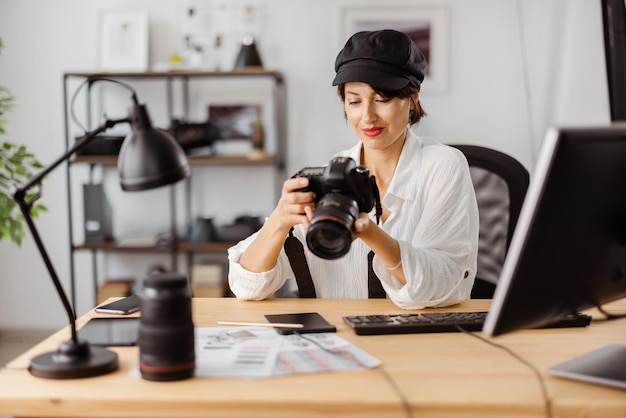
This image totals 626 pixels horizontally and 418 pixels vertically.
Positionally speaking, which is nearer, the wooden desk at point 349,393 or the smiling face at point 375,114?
the wooden desk at point 349,393

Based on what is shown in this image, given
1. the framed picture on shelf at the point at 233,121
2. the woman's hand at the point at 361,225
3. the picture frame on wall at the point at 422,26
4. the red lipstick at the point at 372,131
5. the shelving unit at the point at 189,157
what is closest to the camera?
the woman's hand at the point at 361,225

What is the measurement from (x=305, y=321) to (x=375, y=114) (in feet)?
2.09

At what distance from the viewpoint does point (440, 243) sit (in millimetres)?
1734

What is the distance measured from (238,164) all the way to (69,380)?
3001 mm

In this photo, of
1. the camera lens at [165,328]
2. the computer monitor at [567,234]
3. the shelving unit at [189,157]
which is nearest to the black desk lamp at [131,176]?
the camera lens at [165,328]

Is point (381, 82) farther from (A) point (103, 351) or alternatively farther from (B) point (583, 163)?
(A) point (103, 351)

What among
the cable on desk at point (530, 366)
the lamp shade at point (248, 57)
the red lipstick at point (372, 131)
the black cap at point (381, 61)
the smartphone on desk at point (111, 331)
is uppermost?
the lamp shade at point (248, 57)

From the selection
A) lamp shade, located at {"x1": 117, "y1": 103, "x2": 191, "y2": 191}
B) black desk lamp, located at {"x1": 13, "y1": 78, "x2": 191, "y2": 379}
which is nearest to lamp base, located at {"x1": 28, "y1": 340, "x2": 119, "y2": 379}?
black desk lamp, located at {"x1": 13, "y1": 78, "x2": 191, "y2": 379}

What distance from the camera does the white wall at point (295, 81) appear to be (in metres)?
3.98

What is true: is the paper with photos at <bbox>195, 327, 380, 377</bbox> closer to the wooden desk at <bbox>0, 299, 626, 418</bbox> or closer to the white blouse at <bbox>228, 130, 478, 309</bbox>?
the wooden desk at <bbox>0, 299, 626, 418</bbox>

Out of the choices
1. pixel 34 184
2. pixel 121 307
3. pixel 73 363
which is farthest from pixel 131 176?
pixel 121 307

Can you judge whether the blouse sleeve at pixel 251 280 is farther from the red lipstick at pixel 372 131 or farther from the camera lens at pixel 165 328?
the camera lens at pixel 165 328

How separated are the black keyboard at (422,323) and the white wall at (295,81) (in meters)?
2.50

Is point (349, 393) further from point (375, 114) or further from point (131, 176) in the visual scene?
point (375, 114)
